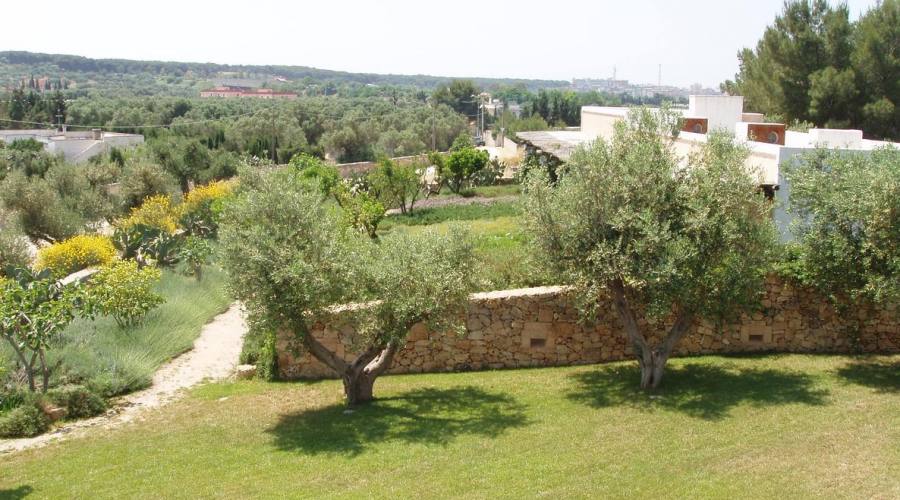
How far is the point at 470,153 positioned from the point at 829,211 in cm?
2799

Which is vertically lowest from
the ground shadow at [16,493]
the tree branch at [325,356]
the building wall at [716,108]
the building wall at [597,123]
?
the ground shadow at [16,493]

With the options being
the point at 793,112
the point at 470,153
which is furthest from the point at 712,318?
the point at 470,153

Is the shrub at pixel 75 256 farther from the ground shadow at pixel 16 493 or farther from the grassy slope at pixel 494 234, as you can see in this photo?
the ground shadow at pixel 16 493

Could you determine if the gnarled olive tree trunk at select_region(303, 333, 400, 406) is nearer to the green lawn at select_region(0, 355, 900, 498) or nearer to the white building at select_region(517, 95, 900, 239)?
the green lawn at select_region(0, 355, 900, 498)

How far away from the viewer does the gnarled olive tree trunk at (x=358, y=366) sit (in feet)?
41.4

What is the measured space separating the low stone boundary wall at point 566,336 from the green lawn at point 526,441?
556 mm

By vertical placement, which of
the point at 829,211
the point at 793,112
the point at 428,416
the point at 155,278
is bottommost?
the point at 428,416

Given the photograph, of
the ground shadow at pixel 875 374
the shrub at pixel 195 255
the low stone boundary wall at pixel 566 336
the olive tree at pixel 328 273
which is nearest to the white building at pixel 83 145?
the shrub at pixel 195 255

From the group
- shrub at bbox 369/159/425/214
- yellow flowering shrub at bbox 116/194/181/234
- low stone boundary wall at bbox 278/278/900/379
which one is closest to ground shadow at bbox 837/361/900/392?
low stone boundary wall at bbox 278/278/900/379

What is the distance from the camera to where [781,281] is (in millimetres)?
14266

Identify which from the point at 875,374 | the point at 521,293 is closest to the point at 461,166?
the point at 521,293

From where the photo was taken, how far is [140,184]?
32.4 metres

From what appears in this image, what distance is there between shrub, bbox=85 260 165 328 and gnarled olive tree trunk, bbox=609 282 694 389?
945 centimetres

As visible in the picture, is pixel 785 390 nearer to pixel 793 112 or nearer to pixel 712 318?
pixel 712 318
